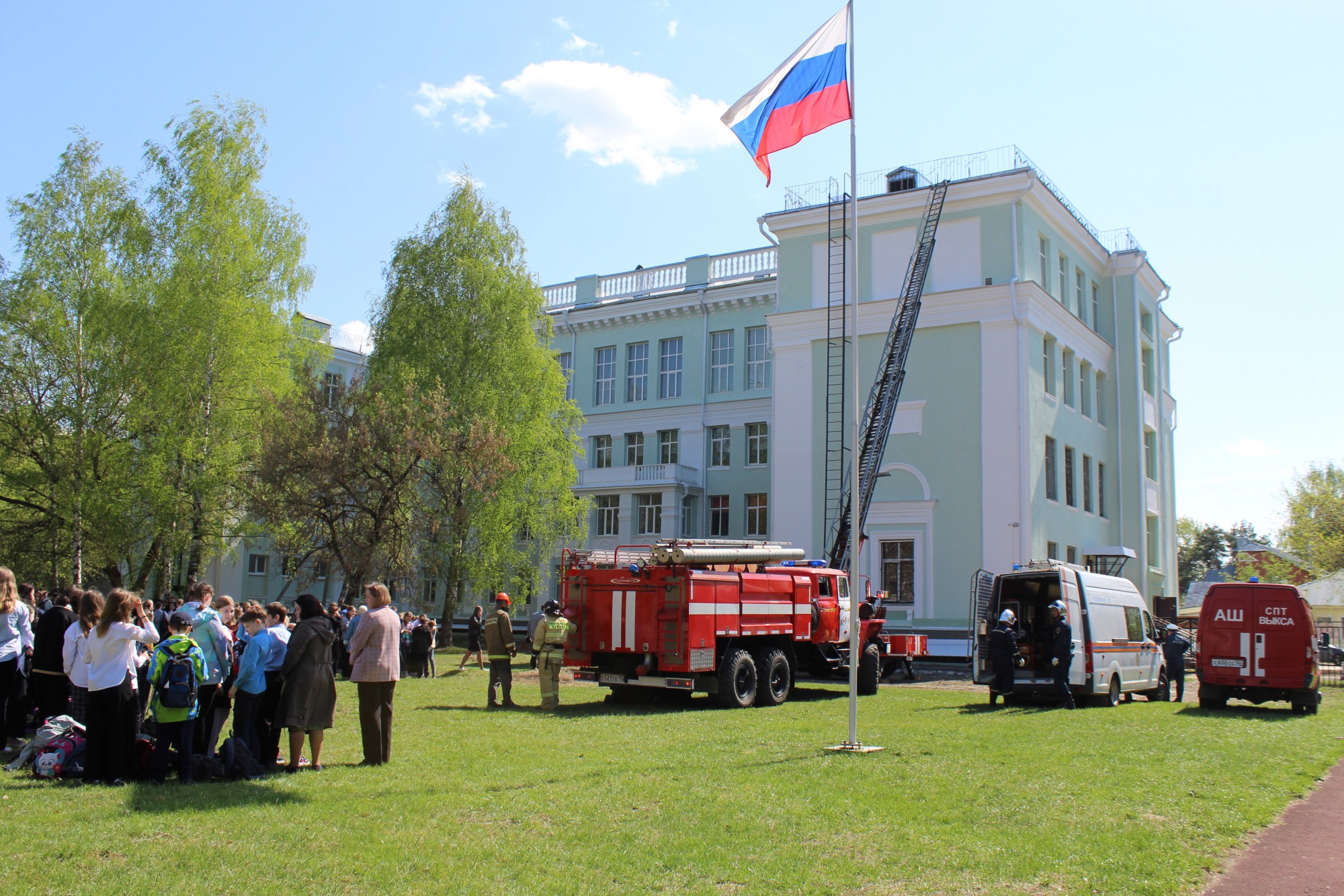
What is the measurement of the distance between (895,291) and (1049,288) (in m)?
5.57

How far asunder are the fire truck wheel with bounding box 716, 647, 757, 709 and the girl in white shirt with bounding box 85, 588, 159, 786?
9.95 metres

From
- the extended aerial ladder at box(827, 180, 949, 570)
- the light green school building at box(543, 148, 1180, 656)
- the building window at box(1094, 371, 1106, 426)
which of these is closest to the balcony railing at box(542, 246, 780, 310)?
the light green school building at box(543, 148, 1180, 656)

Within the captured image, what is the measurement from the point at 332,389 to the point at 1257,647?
24045 millimetres

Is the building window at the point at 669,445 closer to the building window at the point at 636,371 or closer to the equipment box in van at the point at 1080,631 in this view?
the building window at the point at 636,371

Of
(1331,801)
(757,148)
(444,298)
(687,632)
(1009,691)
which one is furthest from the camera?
(444,298)

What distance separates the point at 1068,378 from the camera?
3794 centimetres

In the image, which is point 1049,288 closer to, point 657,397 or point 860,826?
point 657,397

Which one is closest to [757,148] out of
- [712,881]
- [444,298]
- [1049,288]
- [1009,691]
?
[1009,691]

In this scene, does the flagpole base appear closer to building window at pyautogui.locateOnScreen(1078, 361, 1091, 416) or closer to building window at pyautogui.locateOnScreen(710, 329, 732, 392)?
building window at pyautogui.locateOnScreen(1078, 361, 1091, 416)

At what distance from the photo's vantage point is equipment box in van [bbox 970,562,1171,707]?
18.2 meters

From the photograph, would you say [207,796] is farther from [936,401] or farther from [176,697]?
[936,401]

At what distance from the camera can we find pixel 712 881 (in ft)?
21.0

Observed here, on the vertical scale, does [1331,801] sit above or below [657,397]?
below

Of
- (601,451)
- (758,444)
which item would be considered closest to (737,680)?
(758,444)
